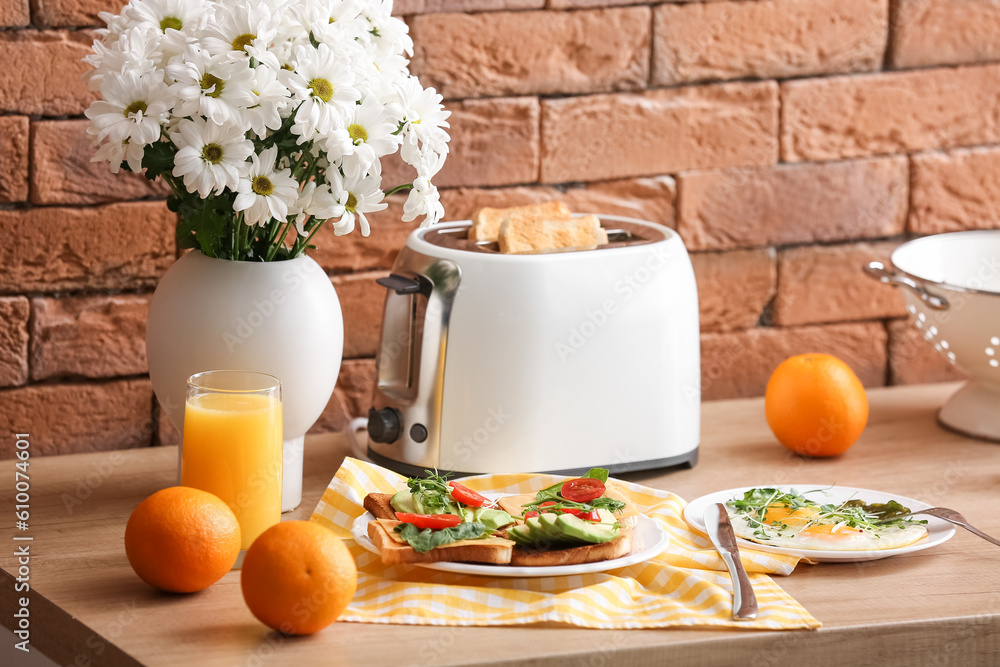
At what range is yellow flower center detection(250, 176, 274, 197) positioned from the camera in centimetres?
92

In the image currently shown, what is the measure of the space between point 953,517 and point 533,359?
42 cm

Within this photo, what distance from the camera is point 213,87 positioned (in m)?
0.88

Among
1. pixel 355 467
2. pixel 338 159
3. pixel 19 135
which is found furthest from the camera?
pixel 19 135

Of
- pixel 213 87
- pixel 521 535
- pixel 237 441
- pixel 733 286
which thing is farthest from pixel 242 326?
pixel 733 286

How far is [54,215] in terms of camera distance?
3.95 ft

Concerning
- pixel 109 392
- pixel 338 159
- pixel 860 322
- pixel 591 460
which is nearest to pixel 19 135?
pixel 109 392

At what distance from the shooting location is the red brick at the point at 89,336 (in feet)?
4.02

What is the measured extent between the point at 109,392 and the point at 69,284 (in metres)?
0.14

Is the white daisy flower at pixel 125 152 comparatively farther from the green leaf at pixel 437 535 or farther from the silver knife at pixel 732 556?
the silver knife at pixel 732 556

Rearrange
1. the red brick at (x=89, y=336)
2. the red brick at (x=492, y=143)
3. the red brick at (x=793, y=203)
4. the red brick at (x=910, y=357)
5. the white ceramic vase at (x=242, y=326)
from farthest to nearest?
1. the red brick at (x=910, y=357)
2. the red brick at (x=793, y=203)
3. the red brick at (x=492, y=143)
4. the red brick at (x=89, y=336)
5. the white ceramic vase at (x=242, y=326)

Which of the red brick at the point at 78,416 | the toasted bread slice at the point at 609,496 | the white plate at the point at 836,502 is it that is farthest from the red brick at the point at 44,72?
the white plate at the point at 836,502

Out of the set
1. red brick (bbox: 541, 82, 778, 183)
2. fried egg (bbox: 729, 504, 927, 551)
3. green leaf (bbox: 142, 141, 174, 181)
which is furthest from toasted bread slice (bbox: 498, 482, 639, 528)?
red brick (bbox: 541, 82, 778, 183)

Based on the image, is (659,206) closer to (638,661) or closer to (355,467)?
(355,467)

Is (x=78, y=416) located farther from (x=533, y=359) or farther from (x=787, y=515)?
(x=787, y=515)
